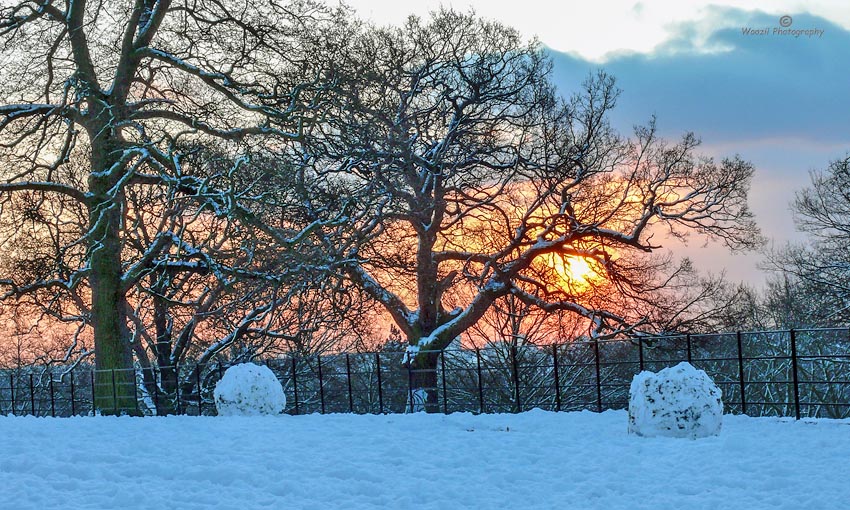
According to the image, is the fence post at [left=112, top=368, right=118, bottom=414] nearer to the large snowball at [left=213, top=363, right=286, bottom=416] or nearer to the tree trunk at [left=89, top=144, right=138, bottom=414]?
the tree trunk at [left=89, top=144, right=138, bottom=414]

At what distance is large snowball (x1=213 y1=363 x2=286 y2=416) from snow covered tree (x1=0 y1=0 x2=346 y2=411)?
3.02 m

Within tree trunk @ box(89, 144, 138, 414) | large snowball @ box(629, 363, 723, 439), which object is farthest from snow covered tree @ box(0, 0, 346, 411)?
large snowball @ box(629, 363, 723, 439)

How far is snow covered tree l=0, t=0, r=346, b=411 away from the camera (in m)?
20.9

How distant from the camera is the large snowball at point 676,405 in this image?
47.2 feet

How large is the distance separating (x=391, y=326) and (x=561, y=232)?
821 cm

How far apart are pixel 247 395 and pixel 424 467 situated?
27.0 ft

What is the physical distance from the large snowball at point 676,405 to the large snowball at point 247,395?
7.90 metres

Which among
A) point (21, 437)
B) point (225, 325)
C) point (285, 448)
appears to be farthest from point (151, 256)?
point (285, 448)

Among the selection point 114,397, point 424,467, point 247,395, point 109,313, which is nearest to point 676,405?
point 424,467

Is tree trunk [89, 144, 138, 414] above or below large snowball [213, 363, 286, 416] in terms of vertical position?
above

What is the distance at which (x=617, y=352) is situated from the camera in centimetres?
3128

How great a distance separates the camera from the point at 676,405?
14422 millimetres

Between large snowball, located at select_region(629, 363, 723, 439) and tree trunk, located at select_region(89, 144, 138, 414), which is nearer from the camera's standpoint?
large snowball, located at select_region(629, 363, 723, 439)

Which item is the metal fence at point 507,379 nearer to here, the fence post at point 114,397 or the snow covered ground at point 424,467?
the fence post at point 114,397
